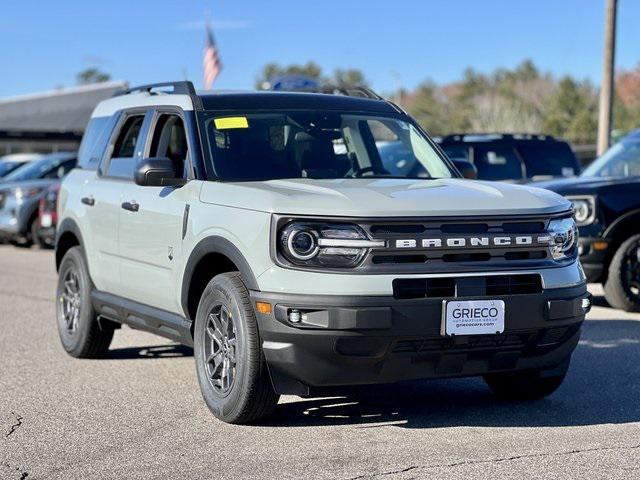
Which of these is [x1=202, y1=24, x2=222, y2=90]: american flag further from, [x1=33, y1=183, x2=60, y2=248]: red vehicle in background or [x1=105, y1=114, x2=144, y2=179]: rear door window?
[x1=105, y1=114, x2=144, y2=179]: rear door window

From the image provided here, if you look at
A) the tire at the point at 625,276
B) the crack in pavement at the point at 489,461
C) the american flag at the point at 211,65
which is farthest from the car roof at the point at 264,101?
the american flag at the point at 211,65

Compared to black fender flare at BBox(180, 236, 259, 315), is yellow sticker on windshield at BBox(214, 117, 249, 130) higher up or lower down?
higher up

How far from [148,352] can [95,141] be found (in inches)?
66.1

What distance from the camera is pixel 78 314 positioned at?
8.52m

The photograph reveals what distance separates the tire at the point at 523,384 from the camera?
664 cm

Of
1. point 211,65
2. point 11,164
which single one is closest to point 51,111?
point 211,65

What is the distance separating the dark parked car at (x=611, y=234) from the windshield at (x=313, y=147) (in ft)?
11.3

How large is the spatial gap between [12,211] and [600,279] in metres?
13.0

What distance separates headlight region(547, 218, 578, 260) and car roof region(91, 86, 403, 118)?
184 centimetres

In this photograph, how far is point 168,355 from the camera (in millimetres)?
8727

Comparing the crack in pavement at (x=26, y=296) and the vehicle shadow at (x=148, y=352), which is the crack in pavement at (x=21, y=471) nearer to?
the vehicle shadow at (x=148, y=352)

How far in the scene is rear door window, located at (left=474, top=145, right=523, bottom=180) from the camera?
607 inches

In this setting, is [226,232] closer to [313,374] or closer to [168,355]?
[313,374]

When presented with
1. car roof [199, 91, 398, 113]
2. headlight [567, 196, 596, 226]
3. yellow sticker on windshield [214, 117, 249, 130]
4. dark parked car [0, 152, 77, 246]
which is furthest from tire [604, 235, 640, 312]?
dark parked car [0, 152, 77, 246]
